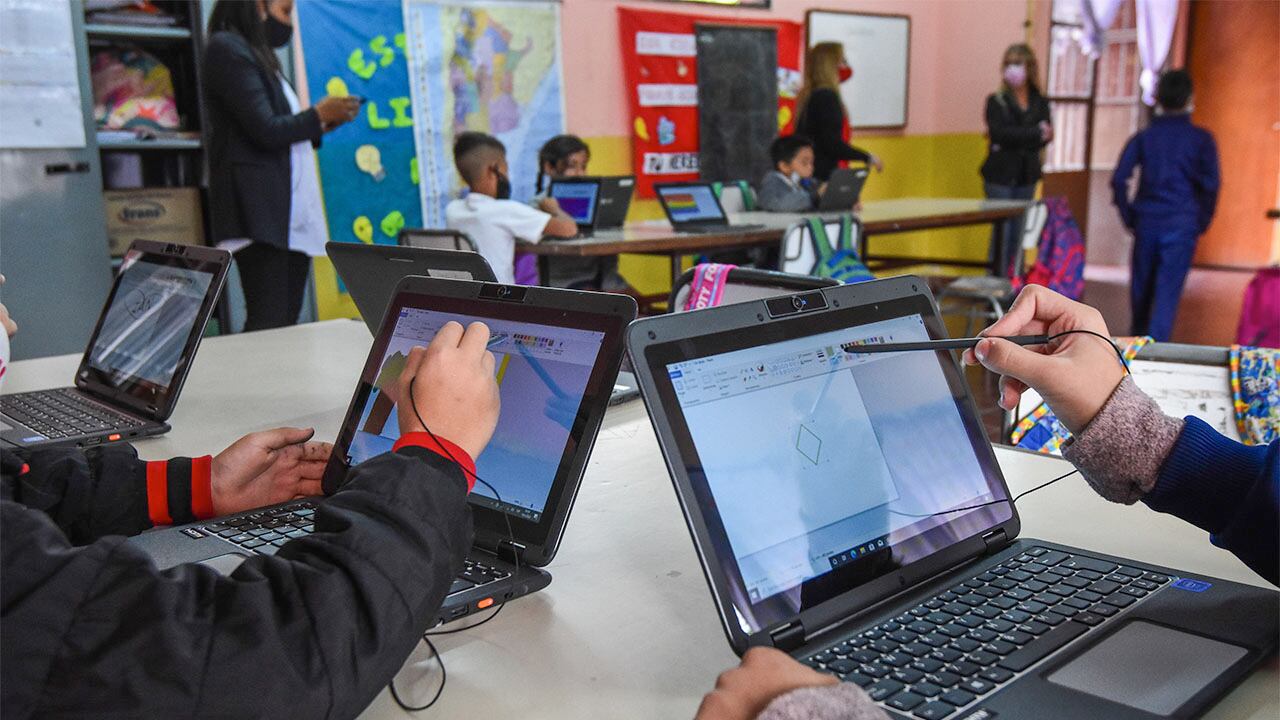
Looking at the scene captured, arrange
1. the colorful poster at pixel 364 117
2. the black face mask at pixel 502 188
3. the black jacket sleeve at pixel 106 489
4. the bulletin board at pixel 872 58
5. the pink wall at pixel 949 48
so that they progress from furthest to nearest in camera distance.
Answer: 1. the pink wall at pixel 949 48
2. the bulletin board at pixel 872 58
3. the colorful poster at pixel 364 117
4. the black face mask at pixel 502 188
5. the black jacket sleeve at pixel 106 489

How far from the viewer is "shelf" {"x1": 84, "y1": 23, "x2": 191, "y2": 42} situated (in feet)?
11.7

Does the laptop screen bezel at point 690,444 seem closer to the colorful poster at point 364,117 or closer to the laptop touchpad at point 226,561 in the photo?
the laptop touchpad at point 226,561

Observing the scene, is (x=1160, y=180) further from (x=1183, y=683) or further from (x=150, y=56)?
(x=1183, y=683)

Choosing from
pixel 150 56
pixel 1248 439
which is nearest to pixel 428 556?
pixel 1248 439

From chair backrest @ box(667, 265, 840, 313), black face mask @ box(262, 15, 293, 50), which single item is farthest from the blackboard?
chair backrest @ box(667, 265, 840, 313)

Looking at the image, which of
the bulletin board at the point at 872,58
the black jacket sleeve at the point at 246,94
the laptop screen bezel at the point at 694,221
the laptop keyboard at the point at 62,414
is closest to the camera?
the laptop keyboard at the point at 62,414

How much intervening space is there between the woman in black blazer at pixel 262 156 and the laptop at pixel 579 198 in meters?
1.11

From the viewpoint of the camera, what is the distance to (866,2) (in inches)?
282

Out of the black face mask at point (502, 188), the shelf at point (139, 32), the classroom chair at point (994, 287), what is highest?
the shelf at point (139, 32)

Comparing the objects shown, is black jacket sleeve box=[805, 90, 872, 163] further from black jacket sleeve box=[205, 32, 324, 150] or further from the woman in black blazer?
black jacket sleeve box=[205, 32, 324, 150]

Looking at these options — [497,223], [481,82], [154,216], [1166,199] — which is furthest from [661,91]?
[154,216]

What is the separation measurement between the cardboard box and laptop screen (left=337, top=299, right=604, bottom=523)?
10.8ft

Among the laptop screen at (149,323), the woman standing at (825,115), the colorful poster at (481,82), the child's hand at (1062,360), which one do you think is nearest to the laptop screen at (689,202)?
the colorful poster at (481,82)

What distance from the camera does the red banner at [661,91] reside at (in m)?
5.82
